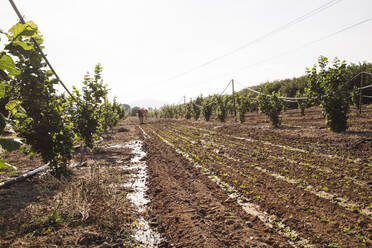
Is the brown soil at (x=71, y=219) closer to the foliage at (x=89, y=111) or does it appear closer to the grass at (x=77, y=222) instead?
the grass at (x=77, y=222)

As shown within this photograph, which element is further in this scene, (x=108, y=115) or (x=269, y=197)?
(x=108, y=115)

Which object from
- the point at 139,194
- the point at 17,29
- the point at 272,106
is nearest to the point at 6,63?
the point at 17,29

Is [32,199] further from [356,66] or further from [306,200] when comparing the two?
[356,66]

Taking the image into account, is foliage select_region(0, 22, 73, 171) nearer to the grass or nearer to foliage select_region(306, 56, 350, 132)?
the grass

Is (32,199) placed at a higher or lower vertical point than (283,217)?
higher

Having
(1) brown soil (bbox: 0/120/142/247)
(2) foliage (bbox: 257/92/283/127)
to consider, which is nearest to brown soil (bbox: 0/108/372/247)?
(1) brown soil (bbox: 0/120/142/247)

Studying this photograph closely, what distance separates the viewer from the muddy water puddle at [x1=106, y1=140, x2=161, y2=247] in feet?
9.73

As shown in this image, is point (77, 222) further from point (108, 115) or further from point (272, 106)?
point (272, 106)

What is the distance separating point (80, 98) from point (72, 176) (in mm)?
3600

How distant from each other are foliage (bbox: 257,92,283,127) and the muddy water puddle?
8.14 m

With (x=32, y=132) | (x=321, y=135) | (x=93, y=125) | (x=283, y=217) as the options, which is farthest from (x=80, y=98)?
(x=321, y=135)

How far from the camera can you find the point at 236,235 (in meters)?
2.83

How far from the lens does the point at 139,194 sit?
14.9 ft

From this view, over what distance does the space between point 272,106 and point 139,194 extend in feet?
32.6
